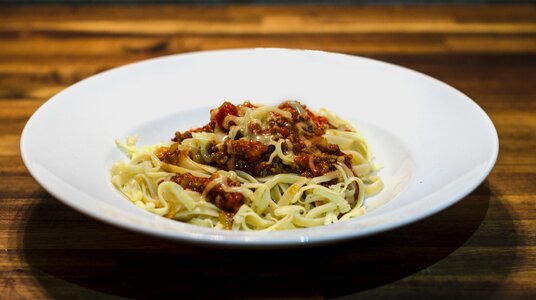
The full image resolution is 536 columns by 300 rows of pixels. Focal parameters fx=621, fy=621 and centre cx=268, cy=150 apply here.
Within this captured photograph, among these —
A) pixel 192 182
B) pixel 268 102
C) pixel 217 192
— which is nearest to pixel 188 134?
pixel 192 182

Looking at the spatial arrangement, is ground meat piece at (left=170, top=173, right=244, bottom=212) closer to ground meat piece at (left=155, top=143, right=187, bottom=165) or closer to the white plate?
ground meat piece at (left=155, top=143, right=187, bottom=165)

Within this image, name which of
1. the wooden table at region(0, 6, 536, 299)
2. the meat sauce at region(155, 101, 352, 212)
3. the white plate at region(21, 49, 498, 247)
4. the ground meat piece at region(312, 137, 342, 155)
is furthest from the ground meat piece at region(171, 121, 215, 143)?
the wooden table at region(0, 6, 536, 299)

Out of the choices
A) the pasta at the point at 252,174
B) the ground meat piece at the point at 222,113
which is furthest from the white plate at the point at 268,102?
the ground meat piece at the point at 222,113

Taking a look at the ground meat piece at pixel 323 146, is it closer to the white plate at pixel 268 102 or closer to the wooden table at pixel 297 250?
the white plate at pixel 268 102

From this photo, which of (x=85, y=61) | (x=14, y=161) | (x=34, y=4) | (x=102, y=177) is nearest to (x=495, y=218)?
(x=102, y=177)

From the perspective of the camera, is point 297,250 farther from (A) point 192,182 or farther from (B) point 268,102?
(B) point 268,102

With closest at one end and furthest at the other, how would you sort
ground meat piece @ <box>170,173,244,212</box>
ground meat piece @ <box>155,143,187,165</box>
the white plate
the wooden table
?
the white plate
the wooden table
ground meat piece @ <box>170,173,244,212</box>
ground meat piece @ <box>155,143,187,165</box>

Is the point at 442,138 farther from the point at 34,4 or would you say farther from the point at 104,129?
the point at 34,4

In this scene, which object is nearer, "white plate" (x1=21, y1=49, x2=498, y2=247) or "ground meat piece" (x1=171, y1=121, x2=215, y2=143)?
"white plate" (x1=21, y1=49, x2=498, y2=247)
